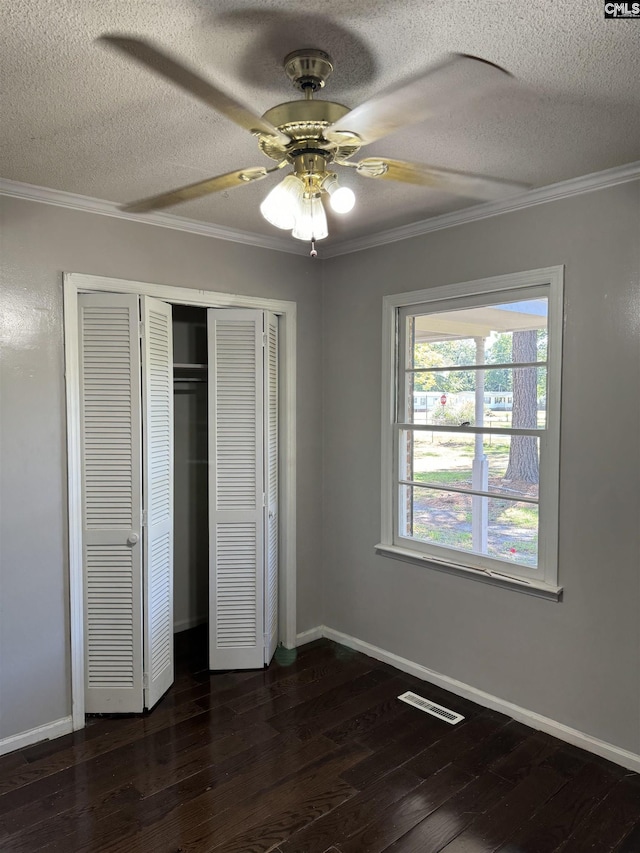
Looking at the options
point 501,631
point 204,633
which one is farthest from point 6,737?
point 501,631

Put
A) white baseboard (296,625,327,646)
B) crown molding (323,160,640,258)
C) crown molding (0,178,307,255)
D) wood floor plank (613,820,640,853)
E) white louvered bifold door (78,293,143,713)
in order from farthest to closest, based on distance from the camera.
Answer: white baseboard (296,625,327,646)
white louvered bifold door (78,293,143,713)
crown molding (0,178,307,255)
crown molding (323,160,640,258)
wood floor plank (613,820,640,853)

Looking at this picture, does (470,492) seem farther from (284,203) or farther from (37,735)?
(37,735)

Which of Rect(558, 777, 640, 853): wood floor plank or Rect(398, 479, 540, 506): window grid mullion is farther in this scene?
Rect(398, 479, 540, 506): window grid mullion

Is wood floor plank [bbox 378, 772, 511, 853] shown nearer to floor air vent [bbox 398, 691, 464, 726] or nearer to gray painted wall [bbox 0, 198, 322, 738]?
floor air vent [bbox 398, 691, 464, 726]

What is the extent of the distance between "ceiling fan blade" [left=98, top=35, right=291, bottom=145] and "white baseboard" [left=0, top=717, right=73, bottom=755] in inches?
107

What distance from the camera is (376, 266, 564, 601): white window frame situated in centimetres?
273

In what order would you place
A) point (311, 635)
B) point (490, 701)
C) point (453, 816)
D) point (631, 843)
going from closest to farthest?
point (631, 843) < point (453, 816) < point (490, 701) < point (311, 635)

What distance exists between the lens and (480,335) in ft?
10.1

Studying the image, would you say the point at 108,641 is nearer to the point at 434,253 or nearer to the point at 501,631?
the point at 501,631

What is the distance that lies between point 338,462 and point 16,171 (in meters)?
2.32

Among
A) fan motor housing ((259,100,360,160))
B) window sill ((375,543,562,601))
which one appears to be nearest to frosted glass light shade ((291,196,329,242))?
fan motor housing ((259,100,360,160))

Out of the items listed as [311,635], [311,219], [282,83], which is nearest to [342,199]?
[311,219]

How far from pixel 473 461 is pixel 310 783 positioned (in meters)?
1.69

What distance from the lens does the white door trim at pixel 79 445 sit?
2.81 m
